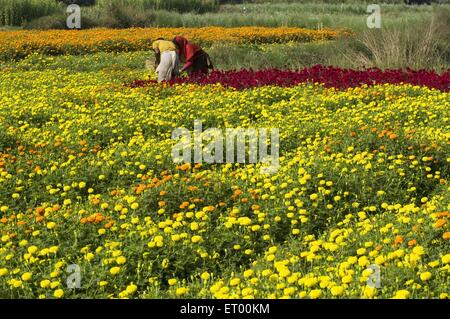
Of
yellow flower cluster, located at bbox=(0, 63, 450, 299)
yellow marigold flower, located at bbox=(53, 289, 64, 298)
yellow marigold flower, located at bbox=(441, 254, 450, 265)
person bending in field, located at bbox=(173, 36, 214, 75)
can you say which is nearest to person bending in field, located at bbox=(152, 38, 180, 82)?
person bending in field, located at bbox=(173, 36, 214, 75)

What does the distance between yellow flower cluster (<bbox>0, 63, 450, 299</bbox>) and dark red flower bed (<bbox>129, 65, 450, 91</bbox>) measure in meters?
1.24

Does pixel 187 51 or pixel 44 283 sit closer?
pixel 44 283

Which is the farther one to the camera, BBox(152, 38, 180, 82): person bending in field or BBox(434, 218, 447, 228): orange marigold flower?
BBox(152, 38, 180, 82): person bending in field

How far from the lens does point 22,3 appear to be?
28.1 meters

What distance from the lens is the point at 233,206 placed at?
5352mm

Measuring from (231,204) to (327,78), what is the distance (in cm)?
595

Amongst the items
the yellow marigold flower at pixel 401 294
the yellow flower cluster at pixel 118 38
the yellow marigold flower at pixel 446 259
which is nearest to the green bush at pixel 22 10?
the yellow flower cluster at pixel 118 38

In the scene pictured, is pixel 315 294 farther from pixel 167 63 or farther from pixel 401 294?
pixel 167 63

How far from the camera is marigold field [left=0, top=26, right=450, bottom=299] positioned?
3.97m

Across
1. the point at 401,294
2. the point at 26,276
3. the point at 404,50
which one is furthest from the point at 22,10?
the point at 401,294

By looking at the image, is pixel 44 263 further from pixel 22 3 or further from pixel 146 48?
pixel 22 3

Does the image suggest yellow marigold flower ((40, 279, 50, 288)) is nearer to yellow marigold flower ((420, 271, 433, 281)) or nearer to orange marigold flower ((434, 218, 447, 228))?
yellow marigold flower ((420, 271, 433, 281))

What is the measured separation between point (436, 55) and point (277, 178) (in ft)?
29.5
